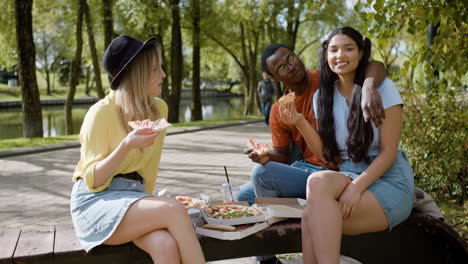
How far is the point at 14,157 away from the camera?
909 centimetres

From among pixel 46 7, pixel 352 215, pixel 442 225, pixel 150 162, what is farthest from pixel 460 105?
pixel 46 7

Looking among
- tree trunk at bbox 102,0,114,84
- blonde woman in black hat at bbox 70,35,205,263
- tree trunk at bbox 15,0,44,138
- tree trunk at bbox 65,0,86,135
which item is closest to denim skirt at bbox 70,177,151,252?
blonde woman in black hat at bbox 70,35,205,263

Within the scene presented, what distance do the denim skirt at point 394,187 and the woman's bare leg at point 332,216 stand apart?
48 mm

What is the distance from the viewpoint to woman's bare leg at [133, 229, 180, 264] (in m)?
2.32

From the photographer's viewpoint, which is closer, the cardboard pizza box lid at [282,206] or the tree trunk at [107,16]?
the cardboard pizza box lid at [282,206]

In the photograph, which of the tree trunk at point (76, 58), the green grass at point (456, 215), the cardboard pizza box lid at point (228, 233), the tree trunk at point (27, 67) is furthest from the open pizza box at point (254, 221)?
the tree trunk at point (76, 58)

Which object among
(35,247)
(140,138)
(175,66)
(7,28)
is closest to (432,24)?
(140,138)

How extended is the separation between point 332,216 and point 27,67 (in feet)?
38.2

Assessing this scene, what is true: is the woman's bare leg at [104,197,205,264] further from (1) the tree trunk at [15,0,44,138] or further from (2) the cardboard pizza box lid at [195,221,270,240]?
(1) the tree trunk at [15,0,44,138]

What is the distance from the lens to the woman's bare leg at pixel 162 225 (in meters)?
2.35

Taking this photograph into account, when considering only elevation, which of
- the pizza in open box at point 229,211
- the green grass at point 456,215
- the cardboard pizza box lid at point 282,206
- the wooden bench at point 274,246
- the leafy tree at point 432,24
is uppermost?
the leafy tree at point 432,24

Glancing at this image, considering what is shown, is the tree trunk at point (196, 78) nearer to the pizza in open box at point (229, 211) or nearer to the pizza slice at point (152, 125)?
the pizza in open box at point (229, 211)

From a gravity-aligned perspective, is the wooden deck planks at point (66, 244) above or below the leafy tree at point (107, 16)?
below

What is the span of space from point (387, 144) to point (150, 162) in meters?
1.44
